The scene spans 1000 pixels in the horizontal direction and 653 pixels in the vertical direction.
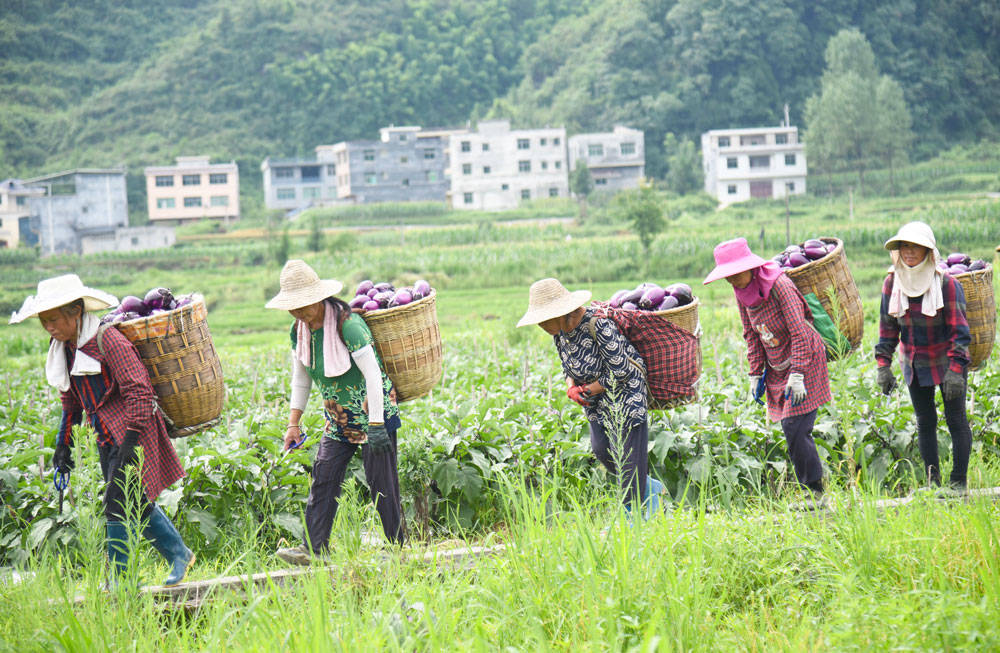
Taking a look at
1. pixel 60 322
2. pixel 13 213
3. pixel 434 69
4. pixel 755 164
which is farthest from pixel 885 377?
pixel 434 69

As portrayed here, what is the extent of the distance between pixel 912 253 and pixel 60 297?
13.3ft

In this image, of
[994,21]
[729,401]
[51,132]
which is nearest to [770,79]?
[994,21]

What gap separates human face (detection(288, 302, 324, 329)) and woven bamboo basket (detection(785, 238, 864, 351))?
242cm

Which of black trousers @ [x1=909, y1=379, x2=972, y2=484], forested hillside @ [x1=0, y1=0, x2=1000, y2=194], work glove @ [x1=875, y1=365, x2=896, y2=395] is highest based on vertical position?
forested hillside @ [x1=0, y1=0, x2=1000, y2=194]

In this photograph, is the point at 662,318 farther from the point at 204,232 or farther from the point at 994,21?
the point at 994,21

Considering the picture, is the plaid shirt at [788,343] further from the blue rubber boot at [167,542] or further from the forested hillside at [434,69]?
the forested hillside at [434,69]

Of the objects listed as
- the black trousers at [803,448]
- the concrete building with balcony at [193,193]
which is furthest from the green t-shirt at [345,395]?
the concrete building with balcony at [193,193]

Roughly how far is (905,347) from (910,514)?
1.50m

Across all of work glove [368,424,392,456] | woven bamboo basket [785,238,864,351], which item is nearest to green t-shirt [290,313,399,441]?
work glove [368,424,392,456]

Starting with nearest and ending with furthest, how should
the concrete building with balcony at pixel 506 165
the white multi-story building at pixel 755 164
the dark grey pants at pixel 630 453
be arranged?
the dark grey pants at pixel 630 453, the white multi-story building at pixel 755 164, the concrete building with balcony at pixel 506 165

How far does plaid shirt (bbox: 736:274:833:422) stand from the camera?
14.0ft

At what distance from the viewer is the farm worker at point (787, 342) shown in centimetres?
425

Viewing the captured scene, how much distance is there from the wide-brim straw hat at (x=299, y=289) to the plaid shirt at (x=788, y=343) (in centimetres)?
206

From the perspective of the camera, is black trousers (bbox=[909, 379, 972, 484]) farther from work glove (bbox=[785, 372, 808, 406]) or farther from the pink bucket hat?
the pink bucket hat
